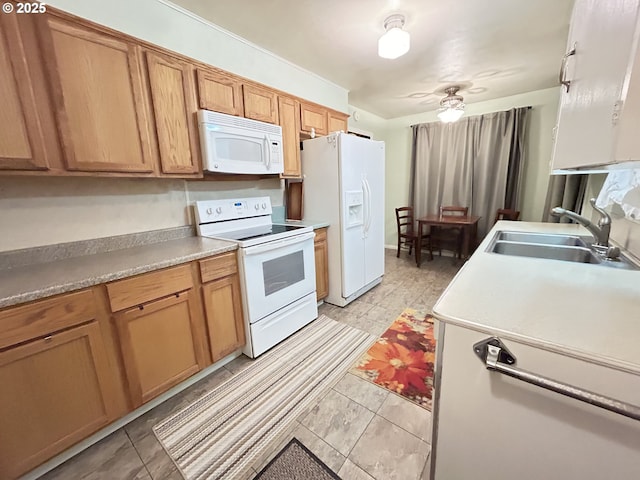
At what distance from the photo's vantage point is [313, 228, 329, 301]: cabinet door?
2628 millimetres

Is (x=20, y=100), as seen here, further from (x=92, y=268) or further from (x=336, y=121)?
(x=336, y=121)

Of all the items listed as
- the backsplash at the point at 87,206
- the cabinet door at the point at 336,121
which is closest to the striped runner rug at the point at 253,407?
the backsplash at the point at 87,206

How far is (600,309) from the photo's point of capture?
773mm

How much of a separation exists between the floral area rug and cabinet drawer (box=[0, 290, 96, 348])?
1624 mm

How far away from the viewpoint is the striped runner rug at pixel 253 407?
1.29m

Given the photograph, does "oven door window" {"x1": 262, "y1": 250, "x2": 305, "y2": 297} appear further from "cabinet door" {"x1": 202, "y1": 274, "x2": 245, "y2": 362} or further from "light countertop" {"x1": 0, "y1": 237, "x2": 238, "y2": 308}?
"light countertop" {"x1": 0, "y1": 237, "x2": 238, "y2": 308}

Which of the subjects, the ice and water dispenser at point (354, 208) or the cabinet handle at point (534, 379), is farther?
the ice and water dispenser at point (354, 208)

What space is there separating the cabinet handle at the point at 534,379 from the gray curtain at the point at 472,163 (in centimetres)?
400

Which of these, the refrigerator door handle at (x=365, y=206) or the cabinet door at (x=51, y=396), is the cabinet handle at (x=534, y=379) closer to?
the cabinet door at (x=51, y=396)

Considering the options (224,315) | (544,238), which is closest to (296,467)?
(224,315)

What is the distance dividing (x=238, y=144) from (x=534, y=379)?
2.14 m

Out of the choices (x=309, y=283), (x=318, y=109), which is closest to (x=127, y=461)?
(x=309, y=283)

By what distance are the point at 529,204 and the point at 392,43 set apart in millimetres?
3441

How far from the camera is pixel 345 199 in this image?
8.45 feet
